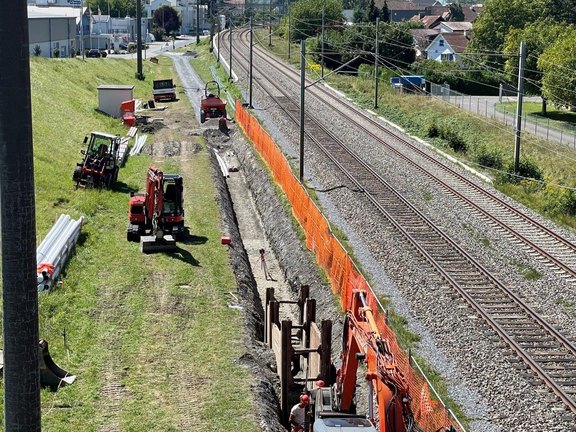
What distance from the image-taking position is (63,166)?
39.2 metres

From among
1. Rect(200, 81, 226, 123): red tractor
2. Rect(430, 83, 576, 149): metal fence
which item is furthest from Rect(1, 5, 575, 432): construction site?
Rect(430, 83, 576, 149): metal fence

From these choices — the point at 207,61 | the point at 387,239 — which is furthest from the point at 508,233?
the point at 207,61

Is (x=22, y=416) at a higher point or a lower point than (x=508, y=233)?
higher

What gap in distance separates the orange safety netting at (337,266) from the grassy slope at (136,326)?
292cm

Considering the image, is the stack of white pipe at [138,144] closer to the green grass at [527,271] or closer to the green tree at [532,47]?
the green grass at [527,271]

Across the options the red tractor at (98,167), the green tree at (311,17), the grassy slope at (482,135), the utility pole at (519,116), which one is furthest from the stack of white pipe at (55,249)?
the green tree at (311,17)

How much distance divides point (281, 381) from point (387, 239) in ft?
34.4

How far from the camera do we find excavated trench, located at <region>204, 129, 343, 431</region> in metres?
19.5

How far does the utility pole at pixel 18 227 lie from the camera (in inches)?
293

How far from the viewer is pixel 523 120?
219ft

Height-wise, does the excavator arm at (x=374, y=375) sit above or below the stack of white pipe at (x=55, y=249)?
above

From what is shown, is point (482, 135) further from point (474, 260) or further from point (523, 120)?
point (474, 260)

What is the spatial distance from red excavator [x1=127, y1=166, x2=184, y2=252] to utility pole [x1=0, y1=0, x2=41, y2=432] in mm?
20727

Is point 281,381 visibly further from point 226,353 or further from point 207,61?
point 207,61
